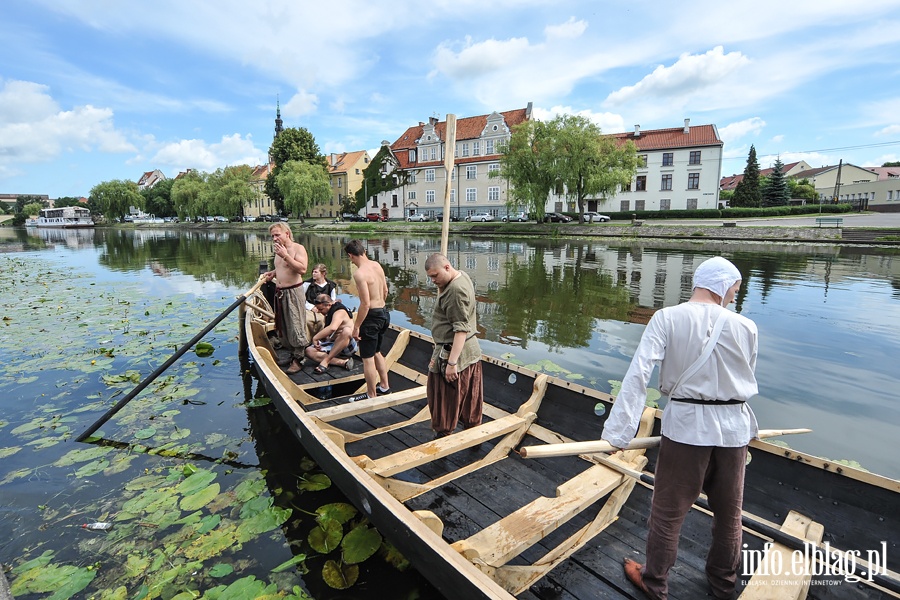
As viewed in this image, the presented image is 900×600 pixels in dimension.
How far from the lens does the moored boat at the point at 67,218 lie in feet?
302

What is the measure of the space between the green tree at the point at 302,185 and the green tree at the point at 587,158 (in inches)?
1206

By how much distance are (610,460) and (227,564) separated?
327cm

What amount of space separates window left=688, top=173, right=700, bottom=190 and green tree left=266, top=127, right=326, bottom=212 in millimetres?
46244

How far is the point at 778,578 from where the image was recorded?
2559 mm

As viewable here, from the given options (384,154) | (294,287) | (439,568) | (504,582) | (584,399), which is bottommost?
(504,582)

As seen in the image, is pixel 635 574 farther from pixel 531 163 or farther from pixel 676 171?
pixel 676 171

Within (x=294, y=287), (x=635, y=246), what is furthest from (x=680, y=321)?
(x=635, y=246)

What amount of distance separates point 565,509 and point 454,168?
54.3 metres

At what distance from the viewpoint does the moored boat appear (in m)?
92.0

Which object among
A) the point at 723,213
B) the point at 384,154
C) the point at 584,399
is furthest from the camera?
the point at 384,154

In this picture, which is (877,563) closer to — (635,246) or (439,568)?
(439,568)

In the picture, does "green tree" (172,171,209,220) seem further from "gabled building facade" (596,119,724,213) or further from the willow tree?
"gabled building facade" (596,119,724,213)

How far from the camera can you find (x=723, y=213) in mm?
42906

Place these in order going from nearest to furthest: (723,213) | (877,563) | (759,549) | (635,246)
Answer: (877,563) → (759,549) → (635,246) → (723,213)
